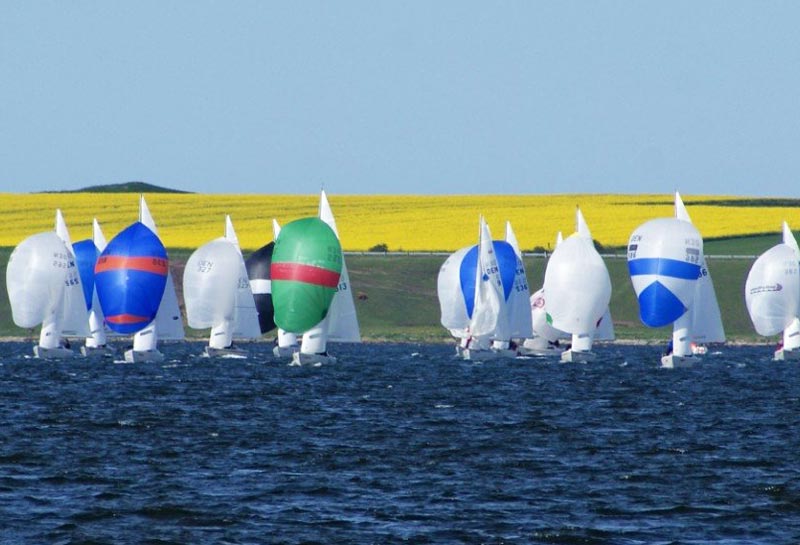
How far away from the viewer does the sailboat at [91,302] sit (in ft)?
314

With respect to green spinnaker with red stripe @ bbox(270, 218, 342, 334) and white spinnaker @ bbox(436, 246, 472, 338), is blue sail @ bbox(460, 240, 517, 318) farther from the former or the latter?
green spinnaker with red stripe @ bbox(270, 218, 342, 334)

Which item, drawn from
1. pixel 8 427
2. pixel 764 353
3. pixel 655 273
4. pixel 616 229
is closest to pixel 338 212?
pixel 616 229

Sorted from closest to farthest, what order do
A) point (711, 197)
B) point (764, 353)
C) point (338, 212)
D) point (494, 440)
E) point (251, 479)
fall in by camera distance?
point (251, 479)
point (494, 440)
point (764, 353)
point (338, 212)
point (711, 197)

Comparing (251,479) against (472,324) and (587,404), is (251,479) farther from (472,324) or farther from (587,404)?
(472,324)

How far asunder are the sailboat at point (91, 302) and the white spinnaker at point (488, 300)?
2071cm

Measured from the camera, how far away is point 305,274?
3132 inches

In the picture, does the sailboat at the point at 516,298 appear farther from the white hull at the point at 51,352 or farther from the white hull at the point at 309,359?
the white hull at the point at 51,352

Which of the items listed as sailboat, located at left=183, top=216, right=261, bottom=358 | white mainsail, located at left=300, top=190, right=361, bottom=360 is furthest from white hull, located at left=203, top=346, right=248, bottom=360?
white mainsail, located at left=300, top=190, right=361, bottom=360

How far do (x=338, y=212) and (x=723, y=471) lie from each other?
431ft

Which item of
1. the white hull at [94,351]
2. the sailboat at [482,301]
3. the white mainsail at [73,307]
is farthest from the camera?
the white hull at [94,351]

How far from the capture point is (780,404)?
60.7 m

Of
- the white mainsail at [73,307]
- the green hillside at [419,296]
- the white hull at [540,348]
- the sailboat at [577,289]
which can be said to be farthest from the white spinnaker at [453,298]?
the green hillside at [419,296]

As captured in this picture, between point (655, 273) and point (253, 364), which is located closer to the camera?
point (655, 273)

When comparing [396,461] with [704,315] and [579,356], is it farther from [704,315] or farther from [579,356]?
[579,356]
